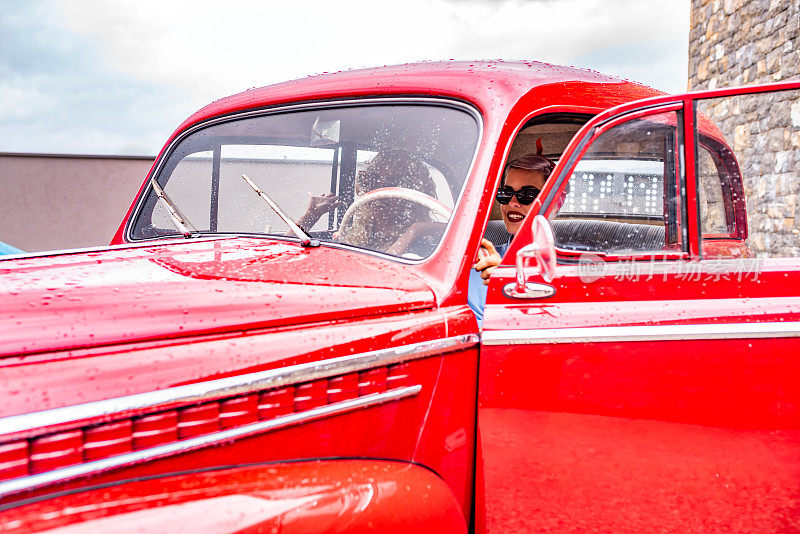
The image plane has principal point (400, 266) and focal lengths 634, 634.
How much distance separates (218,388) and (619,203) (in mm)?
1164

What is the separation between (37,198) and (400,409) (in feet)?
29.4

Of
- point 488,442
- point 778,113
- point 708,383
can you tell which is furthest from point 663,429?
point 778,113

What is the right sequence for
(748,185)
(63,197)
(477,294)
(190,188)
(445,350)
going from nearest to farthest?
(445,350)
(748,185)
(477,294)
(190,188)
(63,197)

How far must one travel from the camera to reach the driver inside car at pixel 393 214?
1.74 m

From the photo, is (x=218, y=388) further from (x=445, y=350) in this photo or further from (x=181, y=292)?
(x=445, y=350)

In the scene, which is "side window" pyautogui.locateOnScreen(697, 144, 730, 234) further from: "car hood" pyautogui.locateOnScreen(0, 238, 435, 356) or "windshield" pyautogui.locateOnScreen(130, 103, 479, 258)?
"car hood" pyautogui.locateOnScreen(0, 238, 435, 356)

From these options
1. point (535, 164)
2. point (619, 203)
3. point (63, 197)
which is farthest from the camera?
point (63, 197)

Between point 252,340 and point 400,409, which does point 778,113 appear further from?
point 252,340

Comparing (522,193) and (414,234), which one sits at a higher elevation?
(522,193)

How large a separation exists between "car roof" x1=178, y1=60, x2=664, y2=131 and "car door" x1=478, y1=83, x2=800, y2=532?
0.46m

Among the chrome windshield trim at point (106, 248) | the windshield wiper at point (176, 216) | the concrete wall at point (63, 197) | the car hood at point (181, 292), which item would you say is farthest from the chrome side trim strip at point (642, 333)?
the concrete wall at point (63, 197)

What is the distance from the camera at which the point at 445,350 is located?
148 centimetres

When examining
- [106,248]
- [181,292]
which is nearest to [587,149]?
[181,292]

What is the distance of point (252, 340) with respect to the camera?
50.9 inches
